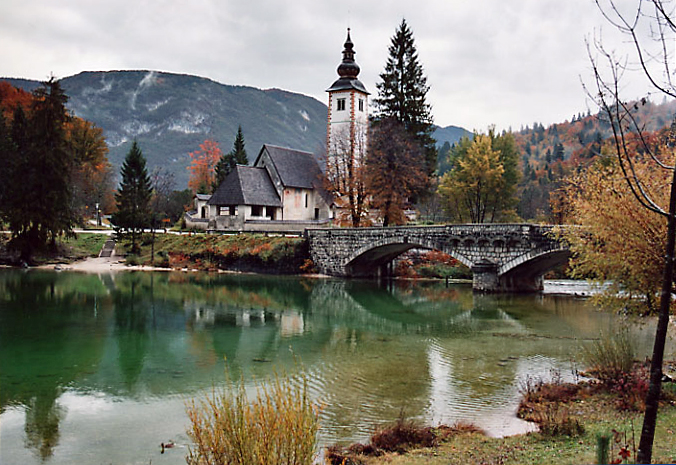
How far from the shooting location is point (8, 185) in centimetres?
4000

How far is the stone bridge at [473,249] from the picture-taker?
28.5m

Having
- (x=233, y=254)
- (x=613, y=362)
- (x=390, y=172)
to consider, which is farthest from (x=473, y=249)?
(x=613, y=362)

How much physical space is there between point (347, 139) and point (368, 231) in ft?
36.3

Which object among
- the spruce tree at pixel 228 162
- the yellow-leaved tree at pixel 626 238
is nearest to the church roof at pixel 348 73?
the spruce tree at pixel 228 162

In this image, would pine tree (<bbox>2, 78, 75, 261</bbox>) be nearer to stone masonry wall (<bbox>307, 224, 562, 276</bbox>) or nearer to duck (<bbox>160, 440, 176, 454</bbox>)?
stone masonry wall (<bbox>307, 224, 562, 276</bbox>)

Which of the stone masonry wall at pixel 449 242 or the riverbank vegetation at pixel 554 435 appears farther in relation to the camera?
the stone masonry wall at pixel 449 242

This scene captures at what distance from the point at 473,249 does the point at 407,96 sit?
24.0 metres

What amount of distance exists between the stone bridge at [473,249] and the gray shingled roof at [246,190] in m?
11.0

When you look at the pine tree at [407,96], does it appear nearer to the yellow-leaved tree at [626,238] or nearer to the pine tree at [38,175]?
the pine tree at [38,175]

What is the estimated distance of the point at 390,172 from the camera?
40844 mm

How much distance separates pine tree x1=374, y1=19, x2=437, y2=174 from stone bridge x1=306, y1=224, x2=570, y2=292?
1459cm

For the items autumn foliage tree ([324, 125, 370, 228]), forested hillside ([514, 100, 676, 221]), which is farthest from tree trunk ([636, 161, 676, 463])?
autumn foliage tree ([324, 125, 370, 228])

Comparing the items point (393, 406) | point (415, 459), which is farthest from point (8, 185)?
point (415, 459)

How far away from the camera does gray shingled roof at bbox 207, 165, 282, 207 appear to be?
50.4 m
